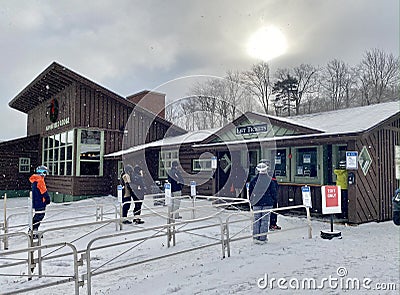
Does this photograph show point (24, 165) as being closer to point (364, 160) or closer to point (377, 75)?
point (364, 160)

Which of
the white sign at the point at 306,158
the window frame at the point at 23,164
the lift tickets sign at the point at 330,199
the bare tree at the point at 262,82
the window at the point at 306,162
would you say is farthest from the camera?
the bare tree at the point at 262,82

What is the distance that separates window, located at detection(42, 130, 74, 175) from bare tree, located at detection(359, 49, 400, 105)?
28456mm

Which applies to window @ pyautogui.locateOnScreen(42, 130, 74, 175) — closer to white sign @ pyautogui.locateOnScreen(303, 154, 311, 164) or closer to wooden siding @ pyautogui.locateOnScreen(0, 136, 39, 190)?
wooden siding @ pyautogui.locateOnScreen(0, 136, 39, 190)

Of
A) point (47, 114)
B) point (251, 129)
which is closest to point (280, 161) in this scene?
point (251, 129)

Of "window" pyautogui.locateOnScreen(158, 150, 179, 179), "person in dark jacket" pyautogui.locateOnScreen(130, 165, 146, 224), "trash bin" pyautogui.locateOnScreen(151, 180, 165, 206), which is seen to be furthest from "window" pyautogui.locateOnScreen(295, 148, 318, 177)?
"window" pyautogui.locateOnScreen(158, 150, 179, 179)

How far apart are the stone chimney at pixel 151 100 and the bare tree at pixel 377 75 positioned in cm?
2140

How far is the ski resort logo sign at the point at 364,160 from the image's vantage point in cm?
909

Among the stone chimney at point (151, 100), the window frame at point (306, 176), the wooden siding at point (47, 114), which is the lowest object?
the window frame at point (306, 176)

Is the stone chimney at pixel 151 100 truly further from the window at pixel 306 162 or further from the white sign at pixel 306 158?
the white sign at pixel 306 158

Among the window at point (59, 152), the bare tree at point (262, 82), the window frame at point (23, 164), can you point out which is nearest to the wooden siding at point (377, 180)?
the window at point (59, 152)

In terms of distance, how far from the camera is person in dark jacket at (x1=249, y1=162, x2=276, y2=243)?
725 cm

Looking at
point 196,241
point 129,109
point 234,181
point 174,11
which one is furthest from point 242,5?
point 129,109

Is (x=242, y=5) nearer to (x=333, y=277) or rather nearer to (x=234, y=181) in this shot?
(x=234, y=181)

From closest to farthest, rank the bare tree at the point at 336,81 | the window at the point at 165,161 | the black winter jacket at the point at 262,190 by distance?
the black winter jacket at the point at 262,190 → the window at the point at 165,161 → the bare tree at the point at 336,81
